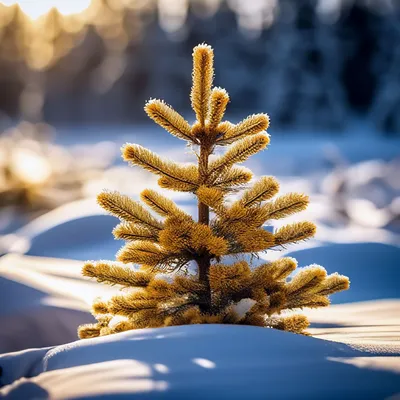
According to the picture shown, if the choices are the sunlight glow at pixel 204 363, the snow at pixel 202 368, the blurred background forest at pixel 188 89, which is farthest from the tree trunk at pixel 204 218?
the blurred background forest at pixel 188 89

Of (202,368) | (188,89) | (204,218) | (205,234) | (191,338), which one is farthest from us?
(188,89)

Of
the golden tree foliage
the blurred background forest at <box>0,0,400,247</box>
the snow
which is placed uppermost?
the blurred background forest at <box>0,0,400,247</box>

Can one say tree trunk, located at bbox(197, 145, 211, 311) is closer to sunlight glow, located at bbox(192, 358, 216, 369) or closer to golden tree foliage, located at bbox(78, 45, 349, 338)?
golden tree foliage, located at bbox(78, 45, 349, 338)

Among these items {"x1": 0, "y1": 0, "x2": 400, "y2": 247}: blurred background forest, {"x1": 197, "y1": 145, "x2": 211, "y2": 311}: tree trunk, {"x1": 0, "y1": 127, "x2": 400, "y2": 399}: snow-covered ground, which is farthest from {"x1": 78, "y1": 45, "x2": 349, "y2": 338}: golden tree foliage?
{"x1": 0, "y1": 0, "x2": 400, "y2": 247}: blurred background forest

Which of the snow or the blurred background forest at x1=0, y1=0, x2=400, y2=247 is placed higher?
the blurred background forest at x1=0, y1=0, x2=400, y2=247

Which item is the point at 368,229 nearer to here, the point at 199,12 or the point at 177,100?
the point at 177,100

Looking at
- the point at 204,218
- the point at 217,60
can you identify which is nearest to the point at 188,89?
the point at 217,60

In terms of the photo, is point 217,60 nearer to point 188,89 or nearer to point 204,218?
point 188,89
